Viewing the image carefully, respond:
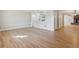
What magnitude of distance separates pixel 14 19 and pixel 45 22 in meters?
0.48

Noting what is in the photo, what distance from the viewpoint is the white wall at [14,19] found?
8.35 ft

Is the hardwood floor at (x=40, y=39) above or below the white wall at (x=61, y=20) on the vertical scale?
below

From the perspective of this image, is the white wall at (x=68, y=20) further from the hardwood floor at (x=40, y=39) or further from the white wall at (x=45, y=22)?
the white wall at (x=45, y=22)

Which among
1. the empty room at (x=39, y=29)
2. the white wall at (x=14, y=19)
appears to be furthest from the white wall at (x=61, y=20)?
the white wall at (x=14, y=19)

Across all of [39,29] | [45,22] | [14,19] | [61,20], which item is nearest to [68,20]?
[61,20]

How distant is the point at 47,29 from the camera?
2.60 metres

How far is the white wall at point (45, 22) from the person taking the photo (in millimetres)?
2564

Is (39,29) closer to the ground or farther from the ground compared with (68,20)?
closer to the ground

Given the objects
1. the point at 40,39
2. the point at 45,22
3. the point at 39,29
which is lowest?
the point at 40,39

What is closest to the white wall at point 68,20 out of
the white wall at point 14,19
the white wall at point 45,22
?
the white wall at point 45,22

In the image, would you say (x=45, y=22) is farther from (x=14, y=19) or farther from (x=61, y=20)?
(x=14, y=19)

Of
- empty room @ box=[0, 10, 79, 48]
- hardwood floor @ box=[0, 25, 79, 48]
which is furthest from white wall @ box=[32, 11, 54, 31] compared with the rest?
hardwood floor @ box=[0, 25, 79, 48]

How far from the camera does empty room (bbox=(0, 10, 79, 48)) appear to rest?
8.34 feet

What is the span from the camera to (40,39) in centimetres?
256
